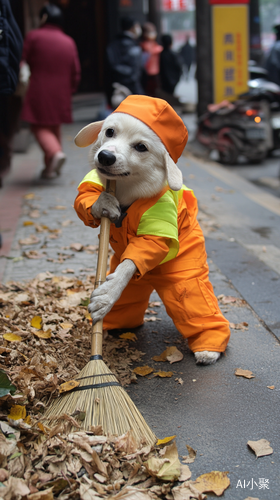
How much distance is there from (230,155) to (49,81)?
3.86 m

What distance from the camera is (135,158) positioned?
7.99 feet

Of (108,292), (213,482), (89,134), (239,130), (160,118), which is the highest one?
(160,118)

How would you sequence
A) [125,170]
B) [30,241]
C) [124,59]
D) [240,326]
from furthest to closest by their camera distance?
[124,59] < [30,241] < [240,326] < [125,170]

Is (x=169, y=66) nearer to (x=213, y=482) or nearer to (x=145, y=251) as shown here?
(x=145, y=251)

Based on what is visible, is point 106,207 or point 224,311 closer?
point 106,207

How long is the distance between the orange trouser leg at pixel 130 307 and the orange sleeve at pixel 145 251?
0.49m

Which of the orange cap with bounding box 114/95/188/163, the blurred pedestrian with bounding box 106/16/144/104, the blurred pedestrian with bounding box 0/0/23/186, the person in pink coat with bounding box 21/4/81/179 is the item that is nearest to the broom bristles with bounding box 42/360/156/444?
the orange cap with bounding box 114/95/188/163

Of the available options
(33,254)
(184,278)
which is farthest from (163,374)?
(33,254)

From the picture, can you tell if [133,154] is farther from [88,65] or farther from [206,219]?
[88,65]

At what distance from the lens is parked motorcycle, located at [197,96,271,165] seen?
8.91 metres

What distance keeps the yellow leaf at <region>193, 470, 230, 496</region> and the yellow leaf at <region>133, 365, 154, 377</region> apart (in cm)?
76

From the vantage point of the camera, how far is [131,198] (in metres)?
2.63

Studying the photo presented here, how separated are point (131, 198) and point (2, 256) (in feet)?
6.79

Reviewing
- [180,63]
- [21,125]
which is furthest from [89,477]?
[180,63]
